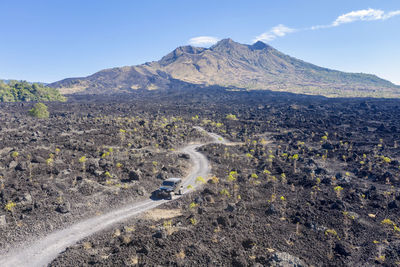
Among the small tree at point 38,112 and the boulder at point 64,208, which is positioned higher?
the small tree at point 38,112

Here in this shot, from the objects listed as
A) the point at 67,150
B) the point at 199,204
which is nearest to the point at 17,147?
the point at 67,150

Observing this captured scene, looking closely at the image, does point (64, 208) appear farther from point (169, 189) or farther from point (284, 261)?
point (284, 261)

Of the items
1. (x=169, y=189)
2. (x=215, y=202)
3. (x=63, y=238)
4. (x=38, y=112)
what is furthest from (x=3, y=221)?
(x=38, y=112)

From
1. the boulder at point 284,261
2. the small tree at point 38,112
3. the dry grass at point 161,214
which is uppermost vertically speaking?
the small tree at point 38,112

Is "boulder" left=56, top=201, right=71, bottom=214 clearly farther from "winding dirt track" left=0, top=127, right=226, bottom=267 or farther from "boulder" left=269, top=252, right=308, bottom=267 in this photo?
"boulder" left=269, top=252, right=308, bottom=267

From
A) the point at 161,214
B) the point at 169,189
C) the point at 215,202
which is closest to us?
the point at 161,214

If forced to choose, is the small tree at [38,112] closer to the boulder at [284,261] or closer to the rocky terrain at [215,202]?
the rocky terrain at [215,202]

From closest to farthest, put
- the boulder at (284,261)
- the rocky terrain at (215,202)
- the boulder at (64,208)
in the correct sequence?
the boulder at (284,261), the rocky terrain at (215,202), the boulder at (64,208)

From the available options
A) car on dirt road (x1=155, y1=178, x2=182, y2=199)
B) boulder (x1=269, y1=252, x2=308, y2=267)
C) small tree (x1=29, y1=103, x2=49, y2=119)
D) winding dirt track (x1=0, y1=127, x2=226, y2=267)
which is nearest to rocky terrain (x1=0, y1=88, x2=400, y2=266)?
boulder (x1=269, y1=252, x2=308, y2=267)

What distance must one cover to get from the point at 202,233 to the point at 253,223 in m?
4.46

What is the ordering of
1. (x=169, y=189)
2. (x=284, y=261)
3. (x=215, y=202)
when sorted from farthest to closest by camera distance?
(x=169, y=189), (x=215, y=202), (x=284, y=261)

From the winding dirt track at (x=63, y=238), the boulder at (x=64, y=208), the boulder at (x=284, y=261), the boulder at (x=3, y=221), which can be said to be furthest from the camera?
the boulder at (x=64, y=208)

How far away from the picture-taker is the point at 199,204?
22.7m

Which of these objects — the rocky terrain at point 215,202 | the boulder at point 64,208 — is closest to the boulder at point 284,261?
the rocky terrain at point 215,202
